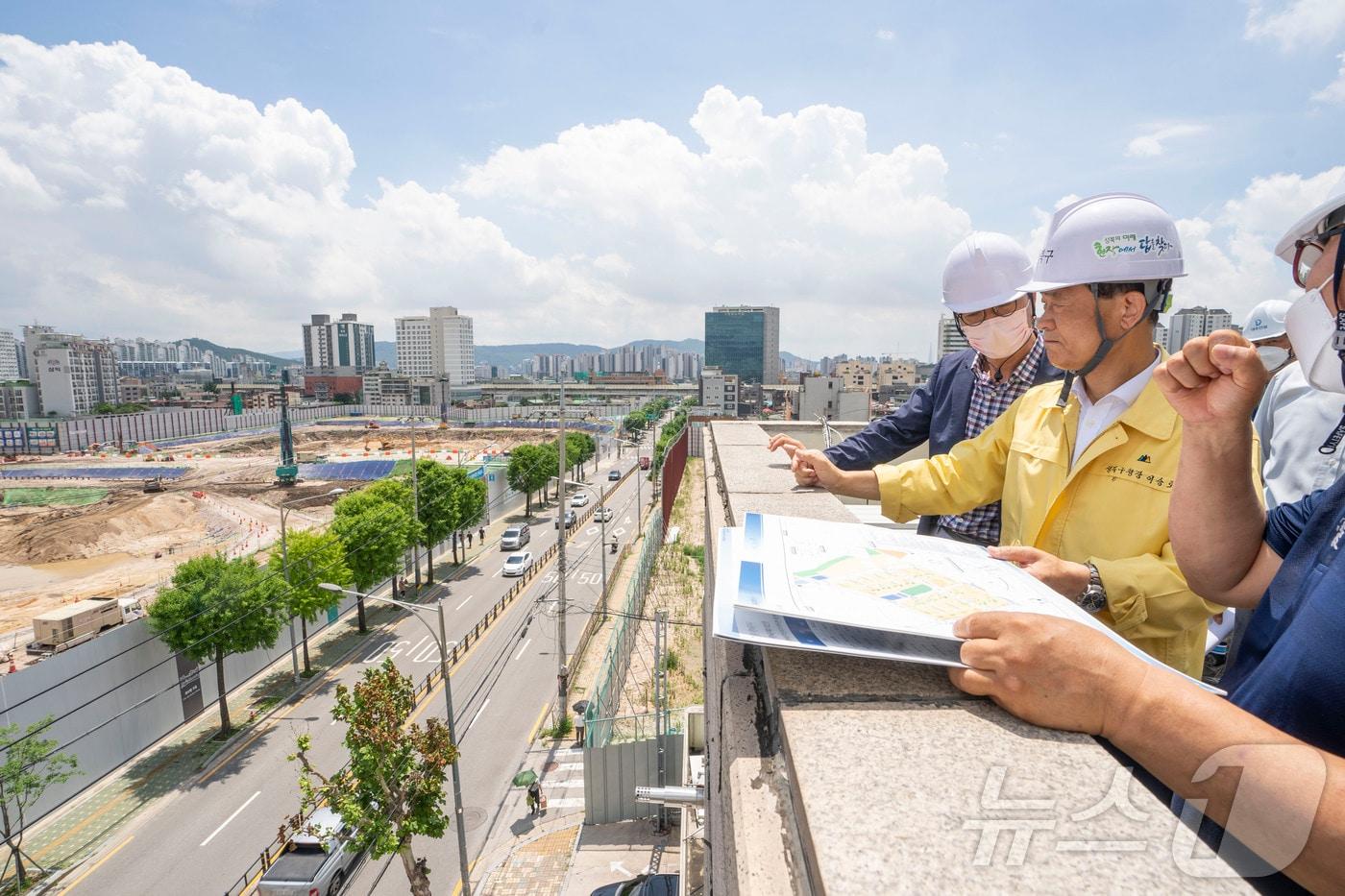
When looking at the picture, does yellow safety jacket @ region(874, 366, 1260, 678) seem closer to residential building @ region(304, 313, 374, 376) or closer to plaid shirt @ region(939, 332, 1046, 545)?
plaid shirt @ region(939, 332, 1046, 545)

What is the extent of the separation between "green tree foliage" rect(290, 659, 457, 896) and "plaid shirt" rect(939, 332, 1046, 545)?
9.24 meters

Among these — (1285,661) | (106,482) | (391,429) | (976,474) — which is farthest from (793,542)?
(391,429)

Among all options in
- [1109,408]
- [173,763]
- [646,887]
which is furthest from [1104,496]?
[173,763]

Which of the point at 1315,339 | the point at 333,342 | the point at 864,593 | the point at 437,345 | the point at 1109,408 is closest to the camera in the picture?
the point at 1315,339

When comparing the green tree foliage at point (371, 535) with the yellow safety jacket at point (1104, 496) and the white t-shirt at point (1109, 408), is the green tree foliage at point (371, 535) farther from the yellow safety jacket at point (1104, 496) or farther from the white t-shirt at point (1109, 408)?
the white t-shirt at point (1109, 408)

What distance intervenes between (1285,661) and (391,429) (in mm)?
96977

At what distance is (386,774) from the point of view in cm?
980

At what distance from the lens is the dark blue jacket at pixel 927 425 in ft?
11.5

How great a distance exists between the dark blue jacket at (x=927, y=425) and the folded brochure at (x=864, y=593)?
5.78ft

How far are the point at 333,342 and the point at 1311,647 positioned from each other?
8604 inches

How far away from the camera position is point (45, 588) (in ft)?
91.8

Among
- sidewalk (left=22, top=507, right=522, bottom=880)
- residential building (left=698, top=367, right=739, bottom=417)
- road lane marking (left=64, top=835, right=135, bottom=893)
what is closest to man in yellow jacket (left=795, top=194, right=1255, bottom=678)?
road lane marking (left=64, top=835, right=135, bottom=893)

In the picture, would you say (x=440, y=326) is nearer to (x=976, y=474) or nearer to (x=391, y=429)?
(x=391, y=429)

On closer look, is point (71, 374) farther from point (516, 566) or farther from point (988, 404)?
point (988, 404)
